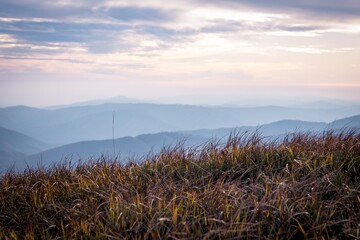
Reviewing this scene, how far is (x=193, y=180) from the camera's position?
658 centimetres

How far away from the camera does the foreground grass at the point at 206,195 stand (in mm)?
4785

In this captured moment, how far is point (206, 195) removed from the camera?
555 cm

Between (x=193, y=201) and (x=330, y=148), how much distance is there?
139 inches

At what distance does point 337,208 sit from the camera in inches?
203

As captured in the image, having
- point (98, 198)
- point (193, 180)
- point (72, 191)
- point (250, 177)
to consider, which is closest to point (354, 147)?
point (250, 177)

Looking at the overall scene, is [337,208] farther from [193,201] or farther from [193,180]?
[193,180]

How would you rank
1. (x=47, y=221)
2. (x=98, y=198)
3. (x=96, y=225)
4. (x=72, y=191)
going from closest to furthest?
(x=96, y=225), (x=47, y=221), (x=98, y=198), (x=72, y=191)

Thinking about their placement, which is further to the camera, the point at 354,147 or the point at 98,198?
the point at 354,147

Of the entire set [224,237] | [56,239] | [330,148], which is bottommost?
[56,239]

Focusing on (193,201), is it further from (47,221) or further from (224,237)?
(47,221)

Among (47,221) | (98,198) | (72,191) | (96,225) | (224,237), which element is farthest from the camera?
(72,191)

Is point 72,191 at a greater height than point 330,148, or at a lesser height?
lesser

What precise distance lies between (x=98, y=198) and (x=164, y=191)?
128 centimetres

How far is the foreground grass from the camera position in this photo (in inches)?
188
